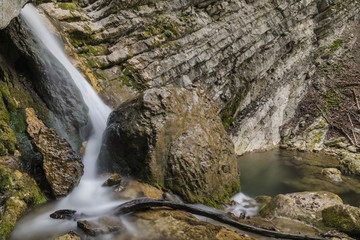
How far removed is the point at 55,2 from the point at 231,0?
9.91 m

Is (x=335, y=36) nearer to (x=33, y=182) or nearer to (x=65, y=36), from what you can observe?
(x=65, y=36)

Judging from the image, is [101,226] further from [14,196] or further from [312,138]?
[312,138]

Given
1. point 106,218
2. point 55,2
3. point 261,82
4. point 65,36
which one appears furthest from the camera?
point 261,82

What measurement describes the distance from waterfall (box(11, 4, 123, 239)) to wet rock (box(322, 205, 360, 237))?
4584mm

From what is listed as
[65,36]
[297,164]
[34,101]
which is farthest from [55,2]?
[297,164]

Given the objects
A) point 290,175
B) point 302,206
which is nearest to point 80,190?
point 302,206

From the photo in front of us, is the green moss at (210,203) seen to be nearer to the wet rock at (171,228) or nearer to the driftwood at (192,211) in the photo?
the driftwood at (192,211)

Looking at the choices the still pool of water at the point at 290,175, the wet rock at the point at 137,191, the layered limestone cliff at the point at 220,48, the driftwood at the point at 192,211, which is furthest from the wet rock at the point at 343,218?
the layered limestone cliff at the point at 220,48

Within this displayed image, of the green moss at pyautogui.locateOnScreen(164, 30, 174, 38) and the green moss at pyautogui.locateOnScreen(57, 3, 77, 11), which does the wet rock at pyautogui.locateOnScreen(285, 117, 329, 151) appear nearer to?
the green moss at pyautogui.locateOnScreen(164, 30, 174, 38)

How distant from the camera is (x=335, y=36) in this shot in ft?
71.9

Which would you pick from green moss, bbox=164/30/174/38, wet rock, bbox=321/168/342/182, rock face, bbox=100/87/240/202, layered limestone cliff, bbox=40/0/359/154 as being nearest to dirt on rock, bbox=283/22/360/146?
layered limestone cliff, bbox=40/0/359/154

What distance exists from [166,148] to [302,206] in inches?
144

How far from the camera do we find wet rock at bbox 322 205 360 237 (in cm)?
491

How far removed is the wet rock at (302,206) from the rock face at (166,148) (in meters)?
1.23
